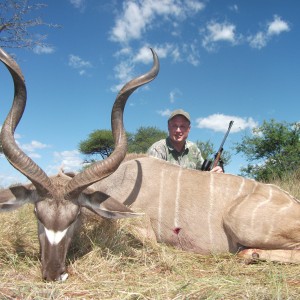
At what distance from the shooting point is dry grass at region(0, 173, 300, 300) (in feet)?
6.81

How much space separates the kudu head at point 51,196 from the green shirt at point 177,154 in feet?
6.88

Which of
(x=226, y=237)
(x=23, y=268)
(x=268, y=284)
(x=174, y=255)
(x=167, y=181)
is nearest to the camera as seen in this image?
(x=268, y=284)

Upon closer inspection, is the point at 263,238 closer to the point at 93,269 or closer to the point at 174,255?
the point at 174,255

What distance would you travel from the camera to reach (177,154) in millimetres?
5238

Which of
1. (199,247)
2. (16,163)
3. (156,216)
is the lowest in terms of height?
(199,247)

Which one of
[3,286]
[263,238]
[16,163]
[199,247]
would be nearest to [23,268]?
[3,286]

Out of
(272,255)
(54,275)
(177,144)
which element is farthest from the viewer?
(177,144)

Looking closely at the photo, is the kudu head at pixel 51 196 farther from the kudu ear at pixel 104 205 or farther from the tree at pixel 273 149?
the tree at pixel 273 149

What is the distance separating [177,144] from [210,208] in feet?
6.22

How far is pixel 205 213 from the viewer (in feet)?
10.9

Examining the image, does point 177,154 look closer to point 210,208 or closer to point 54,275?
point 210,208

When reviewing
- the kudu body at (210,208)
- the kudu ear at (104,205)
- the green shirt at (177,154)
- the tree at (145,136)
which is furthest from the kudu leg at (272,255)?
the tree at (145,136)

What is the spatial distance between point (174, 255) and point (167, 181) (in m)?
0.75

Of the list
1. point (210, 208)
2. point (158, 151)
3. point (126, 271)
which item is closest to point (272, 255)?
point (210, 208)
